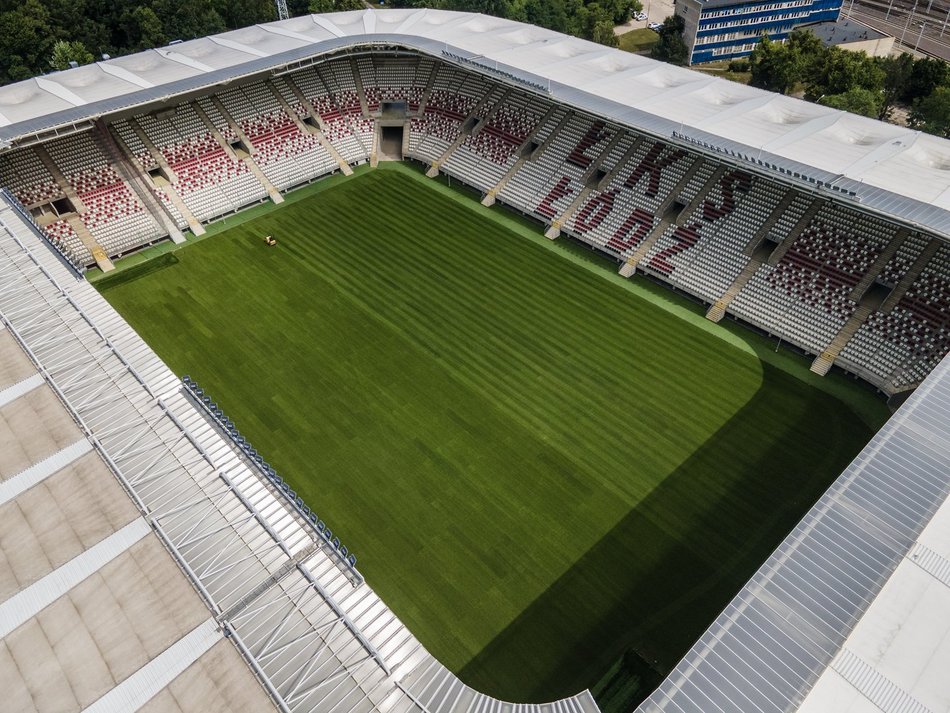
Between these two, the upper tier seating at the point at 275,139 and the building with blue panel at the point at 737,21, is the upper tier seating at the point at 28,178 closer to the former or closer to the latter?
the upper tier seating at the point at 275,139

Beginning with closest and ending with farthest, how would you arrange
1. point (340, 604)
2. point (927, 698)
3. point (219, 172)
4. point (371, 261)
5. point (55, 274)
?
1. point (927, 698)
2. point (340, 604)
3. point (55, 274)
4. point (371, 261)
5. point (219, 172)

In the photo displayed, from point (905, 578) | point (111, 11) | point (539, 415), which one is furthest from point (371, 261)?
point (111, 11)

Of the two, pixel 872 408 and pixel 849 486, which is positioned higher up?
pixel 849 486

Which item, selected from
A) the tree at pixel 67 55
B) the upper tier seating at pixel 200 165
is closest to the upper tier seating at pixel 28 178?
the upper tier seating at pixel 200 165

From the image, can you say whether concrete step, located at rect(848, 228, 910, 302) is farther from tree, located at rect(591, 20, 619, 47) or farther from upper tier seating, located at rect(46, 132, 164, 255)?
tree, located at rect(591, 20, 619, 47)

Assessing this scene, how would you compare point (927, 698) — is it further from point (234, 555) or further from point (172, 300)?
point (172, 300)

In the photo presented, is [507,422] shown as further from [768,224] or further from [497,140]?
[497,140]

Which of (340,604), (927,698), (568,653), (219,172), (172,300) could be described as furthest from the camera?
(219,172)
